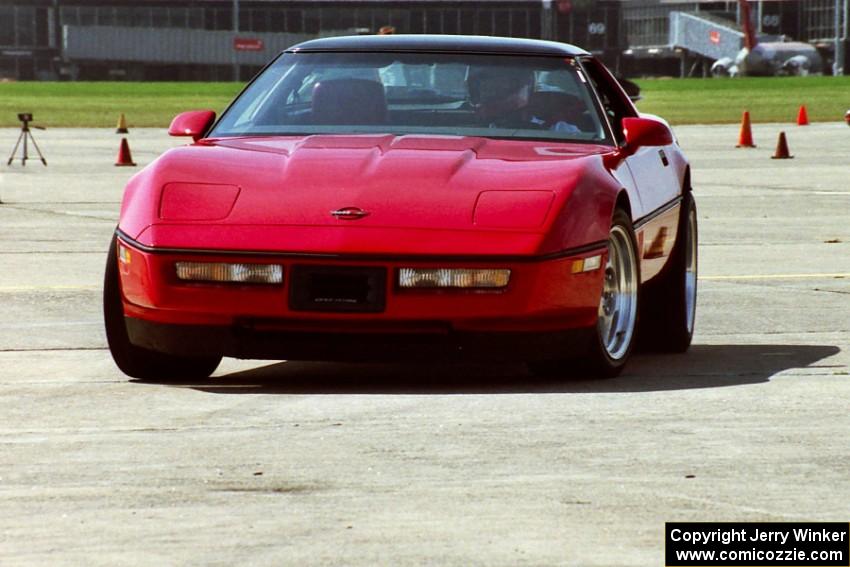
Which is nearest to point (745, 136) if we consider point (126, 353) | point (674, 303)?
point (674, 303)

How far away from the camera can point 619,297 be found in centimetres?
784

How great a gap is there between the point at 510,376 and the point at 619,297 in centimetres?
55

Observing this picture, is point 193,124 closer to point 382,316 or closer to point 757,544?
point 382,316

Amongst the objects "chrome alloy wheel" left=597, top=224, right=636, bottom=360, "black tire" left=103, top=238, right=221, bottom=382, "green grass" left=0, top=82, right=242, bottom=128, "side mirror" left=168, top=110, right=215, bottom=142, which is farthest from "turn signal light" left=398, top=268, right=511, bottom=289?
"green grass" left=0, top=82, right=242, bottom=128

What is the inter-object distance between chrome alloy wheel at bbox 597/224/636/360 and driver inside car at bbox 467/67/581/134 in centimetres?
69

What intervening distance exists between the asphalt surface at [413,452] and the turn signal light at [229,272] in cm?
45

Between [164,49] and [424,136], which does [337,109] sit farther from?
[164,49]

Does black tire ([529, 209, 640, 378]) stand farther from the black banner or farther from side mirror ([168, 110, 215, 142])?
the black banner

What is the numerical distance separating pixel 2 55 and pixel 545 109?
13512 centimetres

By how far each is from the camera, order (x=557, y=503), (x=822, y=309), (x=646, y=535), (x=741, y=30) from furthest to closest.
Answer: (x=741, y=30), (x=822, y=309), (x=557, y=503), (x=646, y=535)

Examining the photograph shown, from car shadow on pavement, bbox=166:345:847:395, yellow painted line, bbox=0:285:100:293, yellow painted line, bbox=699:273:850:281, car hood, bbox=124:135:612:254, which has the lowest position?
yellow painted line, bbox=699:273:850:281

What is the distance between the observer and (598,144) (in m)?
8.13

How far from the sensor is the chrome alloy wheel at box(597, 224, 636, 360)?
766cm

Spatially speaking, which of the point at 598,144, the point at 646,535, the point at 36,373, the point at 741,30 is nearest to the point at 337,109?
the point at 598,144
